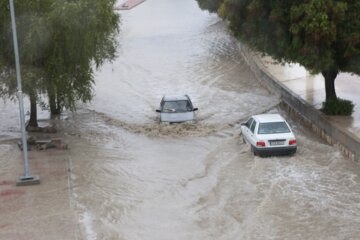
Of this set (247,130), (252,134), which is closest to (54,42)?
(247,130)

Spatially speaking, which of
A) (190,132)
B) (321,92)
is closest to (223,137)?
(190,132)

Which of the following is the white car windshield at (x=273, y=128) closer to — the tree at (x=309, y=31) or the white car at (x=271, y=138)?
the white car at (x=271, y=138)

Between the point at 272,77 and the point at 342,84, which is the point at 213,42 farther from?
the point at 342,84

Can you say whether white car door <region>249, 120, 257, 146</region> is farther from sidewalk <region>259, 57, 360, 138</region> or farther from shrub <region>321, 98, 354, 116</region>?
shrub <region>321, 98, 354, 116</region>

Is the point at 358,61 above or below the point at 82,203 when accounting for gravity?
above

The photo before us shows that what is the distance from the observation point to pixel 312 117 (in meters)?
27.8

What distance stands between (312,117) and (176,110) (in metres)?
6.26

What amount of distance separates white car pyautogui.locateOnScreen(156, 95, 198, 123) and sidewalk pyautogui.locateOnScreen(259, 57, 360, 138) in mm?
4584

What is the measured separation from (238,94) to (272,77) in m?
2.58

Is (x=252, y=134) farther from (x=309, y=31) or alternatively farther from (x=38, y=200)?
(x=38, y=200)

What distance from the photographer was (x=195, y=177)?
21.5 m

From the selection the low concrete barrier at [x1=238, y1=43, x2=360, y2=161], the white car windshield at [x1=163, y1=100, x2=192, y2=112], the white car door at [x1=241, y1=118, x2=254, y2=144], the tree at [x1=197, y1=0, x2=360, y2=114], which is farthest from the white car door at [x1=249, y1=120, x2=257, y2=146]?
the white car windshield at [x1=163, y1=100, x2=192, y2=112]

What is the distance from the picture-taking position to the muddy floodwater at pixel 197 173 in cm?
1683

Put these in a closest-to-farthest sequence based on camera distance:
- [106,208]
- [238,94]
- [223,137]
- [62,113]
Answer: [106,208], [223,137], [62,113], [238,94]
